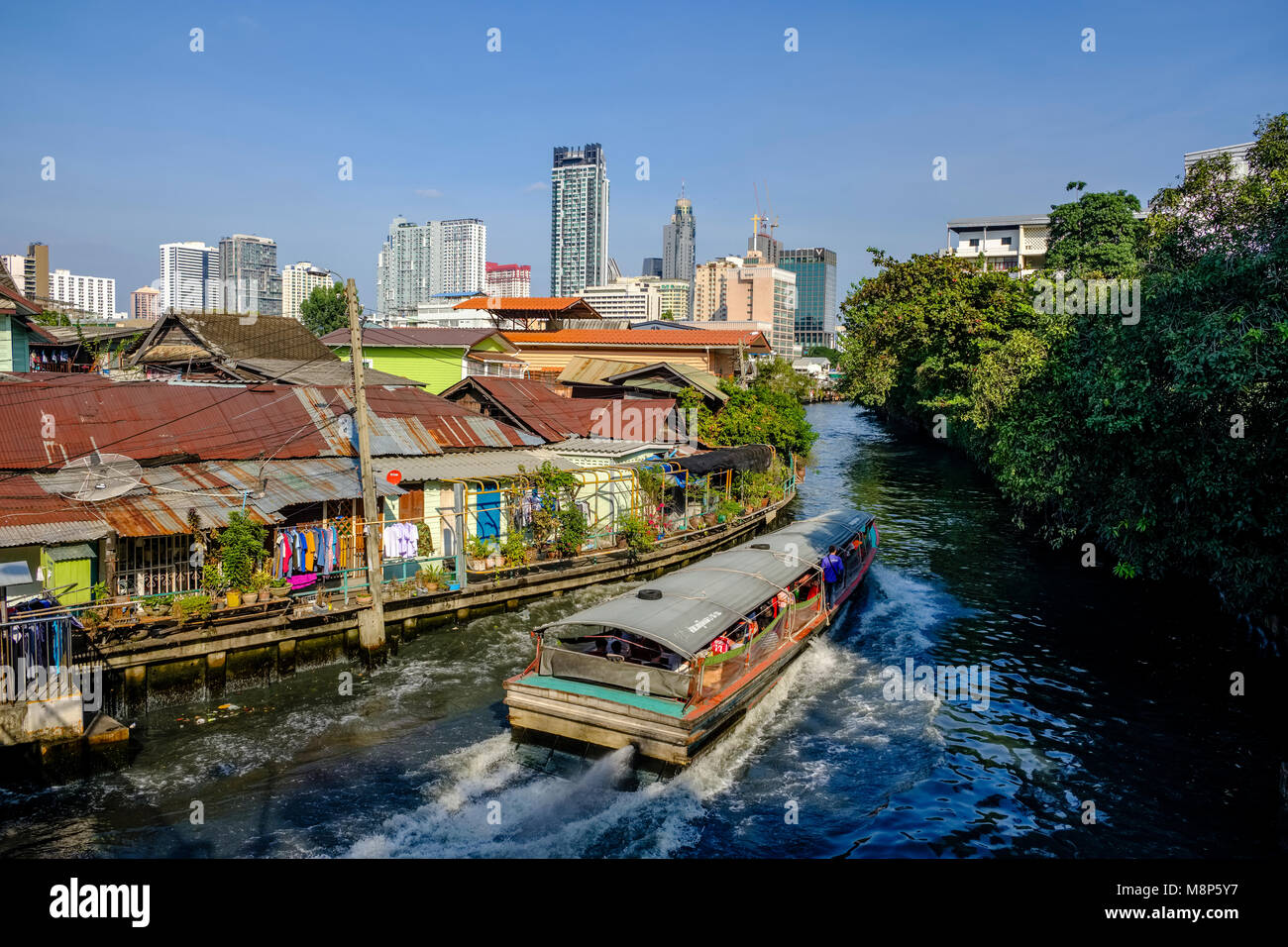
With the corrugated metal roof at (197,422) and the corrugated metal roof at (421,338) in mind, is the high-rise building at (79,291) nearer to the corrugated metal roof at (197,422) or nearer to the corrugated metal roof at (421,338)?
the corrugated metal roof at (421,338)

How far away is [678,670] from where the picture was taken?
14.2 metres

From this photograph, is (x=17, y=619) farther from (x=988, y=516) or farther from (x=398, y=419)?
(x=988, y=516)

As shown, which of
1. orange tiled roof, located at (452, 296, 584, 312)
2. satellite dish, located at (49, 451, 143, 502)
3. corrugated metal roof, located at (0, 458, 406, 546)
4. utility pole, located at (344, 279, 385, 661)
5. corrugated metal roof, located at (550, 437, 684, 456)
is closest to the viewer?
corrugated metal roof, located at (0, 458, 406, 546)

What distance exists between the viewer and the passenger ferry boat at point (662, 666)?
1395 centimetres

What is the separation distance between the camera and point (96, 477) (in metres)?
18.8

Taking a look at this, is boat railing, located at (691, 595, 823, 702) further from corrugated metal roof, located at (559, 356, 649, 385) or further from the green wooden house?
the green wooden house

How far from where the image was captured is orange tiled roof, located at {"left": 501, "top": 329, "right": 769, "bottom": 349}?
48125 millimetres

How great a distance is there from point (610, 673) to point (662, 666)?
96 centimetres

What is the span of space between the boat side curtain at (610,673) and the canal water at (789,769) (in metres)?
1.29

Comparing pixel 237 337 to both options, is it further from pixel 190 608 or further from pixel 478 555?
pixel 190 608

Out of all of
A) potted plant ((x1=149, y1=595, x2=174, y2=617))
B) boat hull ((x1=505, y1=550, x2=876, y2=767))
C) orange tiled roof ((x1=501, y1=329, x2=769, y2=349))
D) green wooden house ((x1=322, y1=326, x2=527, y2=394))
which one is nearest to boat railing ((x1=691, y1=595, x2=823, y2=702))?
boat hull ((x1=505, y1=550, x2=876, y2=767))

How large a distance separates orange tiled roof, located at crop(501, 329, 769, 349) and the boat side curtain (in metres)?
34.4

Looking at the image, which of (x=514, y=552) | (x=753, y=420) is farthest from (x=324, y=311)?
(x=514, y=552)

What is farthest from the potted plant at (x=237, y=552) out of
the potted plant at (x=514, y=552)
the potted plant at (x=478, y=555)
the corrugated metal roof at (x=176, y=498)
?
the potted plant at (x=514, y=552)
